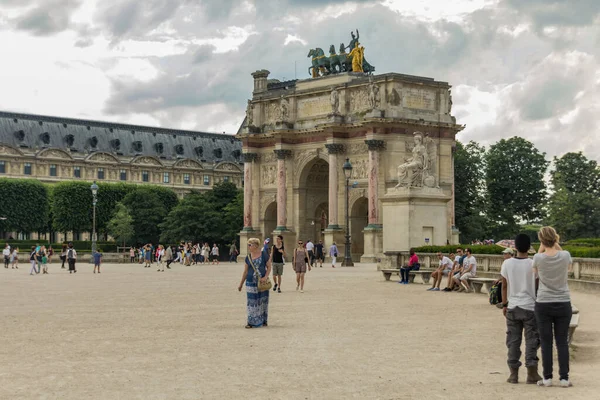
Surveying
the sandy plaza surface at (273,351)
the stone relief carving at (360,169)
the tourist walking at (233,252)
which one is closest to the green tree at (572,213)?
the stone relief carving at (360,169)

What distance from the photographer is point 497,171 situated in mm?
113438

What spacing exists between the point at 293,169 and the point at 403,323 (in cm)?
6636

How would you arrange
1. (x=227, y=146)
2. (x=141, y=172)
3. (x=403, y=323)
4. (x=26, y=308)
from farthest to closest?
(x=227, y=146), (x=141, y=172), (x=26, y=308), (x=403, y=323)

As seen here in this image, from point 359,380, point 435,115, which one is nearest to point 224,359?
point 359,380

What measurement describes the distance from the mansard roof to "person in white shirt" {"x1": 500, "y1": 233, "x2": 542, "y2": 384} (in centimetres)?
15082

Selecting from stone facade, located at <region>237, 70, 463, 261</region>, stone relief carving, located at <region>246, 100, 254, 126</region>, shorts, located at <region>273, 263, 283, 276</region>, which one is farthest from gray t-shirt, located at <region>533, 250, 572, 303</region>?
Answer: stone relief carving, located at <region>246, 100, 254, 126</region>

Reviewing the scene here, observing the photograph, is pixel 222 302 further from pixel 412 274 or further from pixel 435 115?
pixel 435 115

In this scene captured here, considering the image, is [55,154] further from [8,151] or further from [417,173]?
[417,173]

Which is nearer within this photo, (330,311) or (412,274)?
(330,311)

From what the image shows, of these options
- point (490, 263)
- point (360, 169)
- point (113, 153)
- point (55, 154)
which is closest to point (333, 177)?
point (360, 169)

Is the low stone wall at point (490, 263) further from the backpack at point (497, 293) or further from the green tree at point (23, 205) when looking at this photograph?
the green tree at point (23, 205)

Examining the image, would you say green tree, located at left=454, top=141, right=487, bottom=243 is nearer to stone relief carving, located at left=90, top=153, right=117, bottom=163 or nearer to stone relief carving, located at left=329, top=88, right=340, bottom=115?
stone relief carving, located at left=329, top=88, right=340, bottom=115

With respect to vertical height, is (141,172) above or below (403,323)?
above

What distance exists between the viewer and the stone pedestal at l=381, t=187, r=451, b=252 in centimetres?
4891
